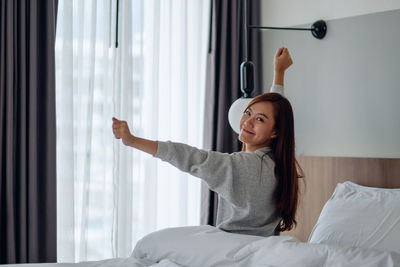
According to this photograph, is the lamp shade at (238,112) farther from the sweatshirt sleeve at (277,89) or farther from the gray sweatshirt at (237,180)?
the gray sweatshirt at (237,180)

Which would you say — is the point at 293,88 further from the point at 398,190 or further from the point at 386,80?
the point at 398,190

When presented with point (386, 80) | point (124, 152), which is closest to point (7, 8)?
point (124, 152)

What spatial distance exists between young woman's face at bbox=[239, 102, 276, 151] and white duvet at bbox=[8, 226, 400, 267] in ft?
1.13

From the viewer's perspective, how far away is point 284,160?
1.49 meters

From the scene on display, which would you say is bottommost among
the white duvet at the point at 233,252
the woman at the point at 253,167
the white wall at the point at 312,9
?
the white duvet at the point at 233,252

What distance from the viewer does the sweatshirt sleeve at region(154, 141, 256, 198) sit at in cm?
133

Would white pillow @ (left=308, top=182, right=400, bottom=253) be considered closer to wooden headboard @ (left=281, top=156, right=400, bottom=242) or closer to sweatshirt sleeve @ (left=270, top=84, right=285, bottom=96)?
wooden headboard @ (left=281, top=156, right=400, bottom=242)

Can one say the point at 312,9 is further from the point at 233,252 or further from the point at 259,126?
the point at 233,252

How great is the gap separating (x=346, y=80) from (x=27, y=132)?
66.9 inches

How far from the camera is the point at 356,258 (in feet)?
3.33

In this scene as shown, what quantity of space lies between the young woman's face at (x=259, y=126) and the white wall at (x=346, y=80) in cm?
112

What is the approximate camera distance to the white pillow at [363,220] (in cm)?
181

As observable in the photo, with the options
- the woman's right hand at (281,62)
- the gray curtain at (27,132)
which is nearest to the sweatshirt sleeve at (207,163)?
the woman's right hand at (281,62)

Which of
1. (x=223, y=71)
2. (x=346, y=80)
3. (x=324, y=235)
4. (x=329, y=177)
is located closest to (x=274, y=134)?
(x=324, y=235)
